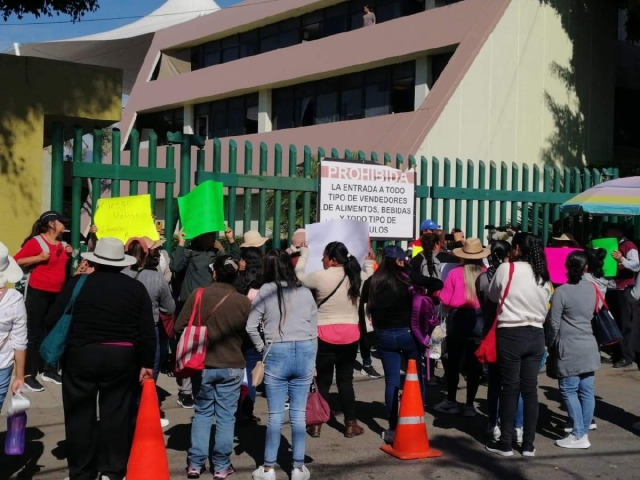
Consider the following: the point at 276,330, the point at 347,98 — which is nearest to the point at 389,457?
the point at 276,330

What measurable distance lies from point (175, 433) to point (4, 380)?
6.61ft

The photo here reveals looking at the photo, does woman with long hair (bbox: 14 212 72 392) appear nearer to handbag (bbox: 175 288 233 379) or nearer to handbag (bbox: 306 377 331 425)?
handbag (bbox: 175 288 233 379)

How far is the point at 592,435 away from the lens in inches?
293

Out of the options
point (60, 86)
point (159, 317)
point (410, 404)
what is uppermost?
point (60, 86)

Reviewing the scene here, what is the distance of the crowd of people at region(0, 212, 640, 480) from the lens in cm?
557

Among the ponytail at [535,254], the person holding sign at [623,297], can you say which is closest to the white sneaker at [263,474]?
the ponytail at [535,254]

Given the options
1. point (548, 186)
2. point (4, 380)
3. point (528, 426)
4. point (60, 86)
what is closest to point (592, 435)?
point (528, 426)

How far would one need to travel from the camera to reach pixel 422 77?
21453 mm

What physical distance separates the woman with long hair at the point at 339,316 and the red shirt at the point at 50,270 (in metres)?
2.79

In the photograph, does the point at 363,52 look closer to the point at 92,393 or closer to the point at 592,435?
the point at 592,435

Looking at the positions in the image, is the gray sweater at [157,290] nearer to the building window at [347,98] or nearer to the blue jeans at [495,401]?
the blue jeans at [495,401]

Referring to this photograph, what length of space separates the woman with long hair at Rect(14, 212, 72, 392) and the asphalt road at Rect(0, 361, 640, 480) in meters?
0.65

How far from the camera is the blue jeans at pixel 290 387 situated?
5863 millimetres

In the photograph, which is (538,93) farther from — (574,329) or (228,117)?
(574,329)
